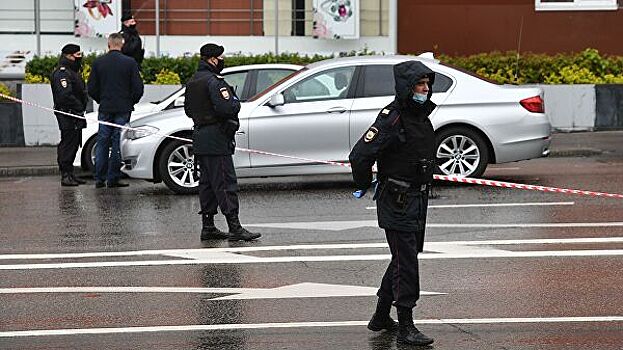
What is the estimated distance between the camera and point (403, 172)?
7590 mm

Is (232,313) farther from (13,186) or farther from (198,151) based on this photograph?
(13,186)

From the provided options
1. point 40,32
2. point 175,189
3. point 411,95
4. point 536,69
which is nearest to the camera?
point 411,95

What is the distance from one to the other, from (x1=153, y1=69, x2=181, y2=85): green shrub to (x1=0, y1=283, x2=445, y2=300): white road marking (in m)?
11.4

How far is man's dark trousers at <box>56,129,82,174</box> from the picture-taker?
51.8 ft

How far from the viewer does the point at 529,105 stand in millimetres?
14891

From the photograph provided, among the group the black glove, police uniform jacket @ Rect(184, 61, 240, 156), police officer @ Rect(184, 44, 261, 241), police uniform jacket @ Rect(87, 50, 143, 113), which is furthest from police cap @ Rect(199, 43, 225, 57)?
police uniform jacket @ Rect(87, 50, 143, 113)

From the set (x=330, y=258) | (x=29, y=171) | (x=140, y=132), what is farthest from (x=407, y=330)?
(x=29, y=171)

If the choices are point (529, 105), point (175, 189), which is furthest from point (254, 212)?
point (529, 105)

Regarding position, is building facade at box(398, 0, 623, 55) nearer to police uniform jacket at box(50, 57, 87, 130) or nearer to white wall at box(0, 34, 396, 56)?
white wall at box(0, 34, 396, 56)

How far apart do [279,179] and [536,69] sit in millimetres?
6422

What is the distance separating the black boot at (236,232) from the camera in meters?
11.3

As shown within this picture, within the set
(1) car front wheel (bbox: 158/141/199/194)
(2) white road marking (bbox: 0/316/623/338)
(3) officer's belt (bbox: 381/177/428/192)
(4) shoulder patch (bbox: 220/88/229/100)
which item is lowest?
(2) white road marking (bbox: 0/316/623/338)

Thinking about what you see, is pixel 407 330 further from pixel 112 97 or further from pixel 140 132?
pixel 112 97

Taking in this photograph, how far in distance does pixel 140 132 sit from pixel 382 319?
755 cm
